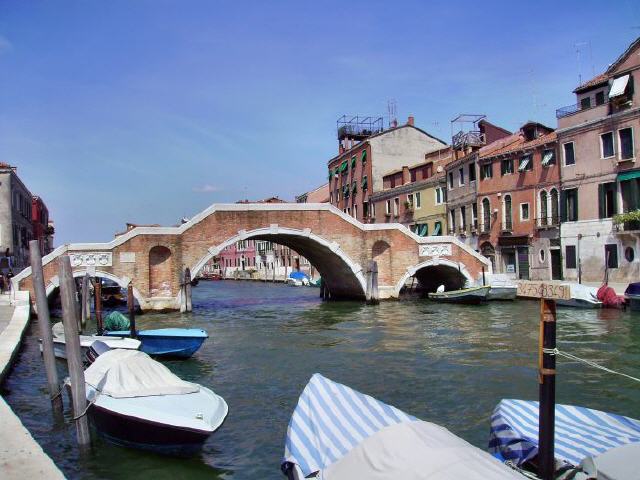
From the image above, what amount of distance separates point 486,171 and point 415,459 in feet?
77.8

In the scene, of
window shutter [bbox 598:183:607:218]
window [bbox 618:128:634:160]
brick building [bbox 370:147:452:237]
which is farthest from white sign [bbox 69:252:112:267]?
brick building [bbox 370:147:452:237]

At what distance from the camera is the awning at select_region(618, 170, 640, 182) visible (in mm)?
19281

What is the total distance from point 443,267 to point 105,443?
18.5 metres

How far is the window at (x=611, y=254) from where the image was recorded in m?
20.1

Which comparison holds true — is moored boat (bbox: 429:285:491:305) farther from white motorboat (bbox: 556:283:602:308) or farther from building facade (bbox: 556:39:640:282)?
building facade (bbox: 556:39:640:282)

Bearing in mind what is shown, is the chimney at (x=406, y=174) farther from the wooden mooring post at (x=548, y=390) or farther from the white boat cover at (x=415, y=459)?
the white boat cover at (x=415, y=459)

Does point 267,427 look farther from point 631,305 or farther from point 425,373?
point 631,305

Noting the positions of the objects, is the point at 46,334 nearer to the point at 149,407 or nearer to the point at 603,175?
the point at 149,407

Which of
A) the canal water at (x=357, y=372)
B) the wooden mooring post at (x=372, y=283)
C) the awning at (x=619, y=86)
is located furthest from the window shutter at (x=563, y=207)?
the wooden mooring post at (x=372, y=283)

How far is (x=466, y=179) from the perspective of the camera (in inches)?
1078

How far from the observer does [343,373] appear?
31.5 ft

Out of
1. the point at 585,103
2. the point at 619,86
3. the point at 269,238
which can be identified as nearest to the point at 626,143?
the point at 619,86

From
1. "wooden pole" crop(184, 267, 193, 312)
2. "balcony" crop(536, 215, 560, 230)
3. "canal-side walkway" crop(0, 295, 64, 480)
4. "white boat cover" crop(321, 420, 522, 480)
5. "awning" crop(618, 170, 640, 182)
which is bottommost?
"canal-side walkway" crop(0, 295, 64, 480)

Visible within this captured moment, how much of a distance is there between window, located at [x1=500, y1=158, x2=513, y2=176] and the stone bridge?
4.47 m
